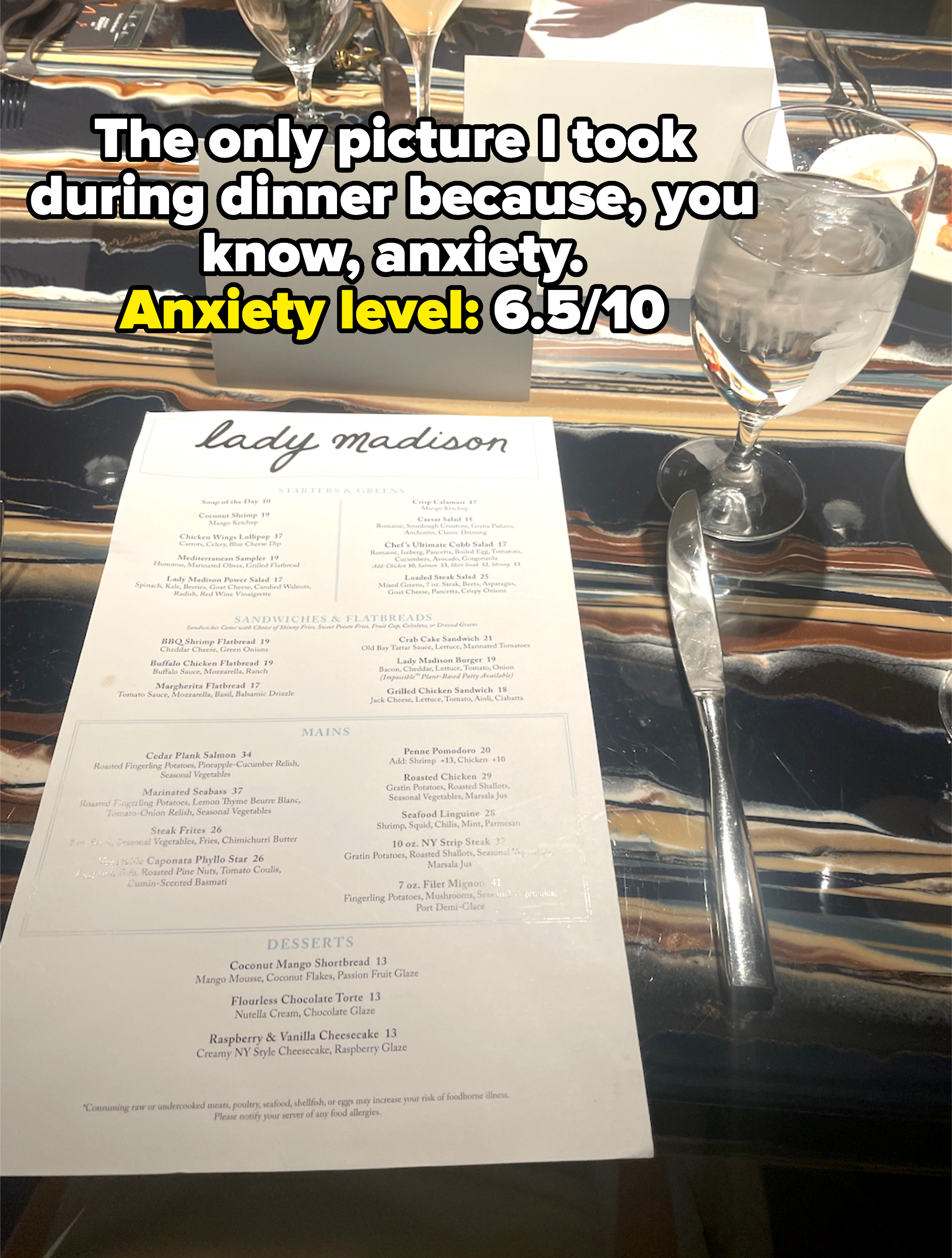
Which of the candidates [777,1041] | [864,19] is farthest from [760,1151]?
[864,19]

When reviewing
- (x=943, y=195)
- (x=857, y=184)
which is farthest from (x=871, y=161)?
(x=943, y=195)

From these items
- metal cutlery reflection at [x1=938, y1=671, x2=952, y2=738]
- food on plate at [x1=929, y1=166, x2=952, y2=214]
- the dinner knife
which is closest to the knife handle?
the dinner knife

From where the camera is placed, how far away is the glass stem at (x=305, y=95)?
0.71 meters

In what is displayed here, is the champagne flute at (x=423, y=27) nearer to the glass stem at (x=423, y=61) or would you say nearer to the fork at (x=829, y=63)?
the glass stem at (x=423, y=61)

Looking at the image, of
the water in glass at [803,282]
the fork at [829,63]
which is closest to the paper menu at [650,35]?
the fork at [829,63]

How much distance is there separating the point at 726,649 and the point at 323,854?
0.24 meters

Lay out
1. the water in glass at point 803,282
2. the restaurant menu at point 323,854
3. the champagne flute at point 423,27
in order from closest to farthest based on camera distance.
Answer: the restaurant menu at point 323,854, the water in glass at point 803,282, the champagne flute at point 423,27

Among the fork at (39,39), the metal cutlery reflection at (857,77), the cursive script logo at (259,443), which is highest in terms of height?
the metal cutlery reflection at (857,77)

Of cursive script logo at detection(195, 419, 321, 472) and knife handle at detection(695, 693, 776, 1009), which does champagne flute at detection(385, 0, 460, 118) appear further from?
knife handle at detection(695, 693, 776, 1009)

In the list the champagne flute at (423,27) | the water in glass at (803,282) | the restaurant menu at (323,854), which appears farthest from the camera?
the champagne flute at (423,27)

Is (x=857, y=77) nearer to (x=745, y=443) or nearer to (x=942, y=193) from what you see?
(x=942, y=193)

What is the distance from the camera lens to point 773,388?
1.59ft

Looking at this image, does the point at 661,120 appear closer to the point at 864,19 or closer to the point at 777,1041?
the point at 777,1041

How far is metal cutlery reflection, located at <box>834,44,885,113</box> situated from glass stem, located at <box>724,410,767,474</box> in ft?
1.49
